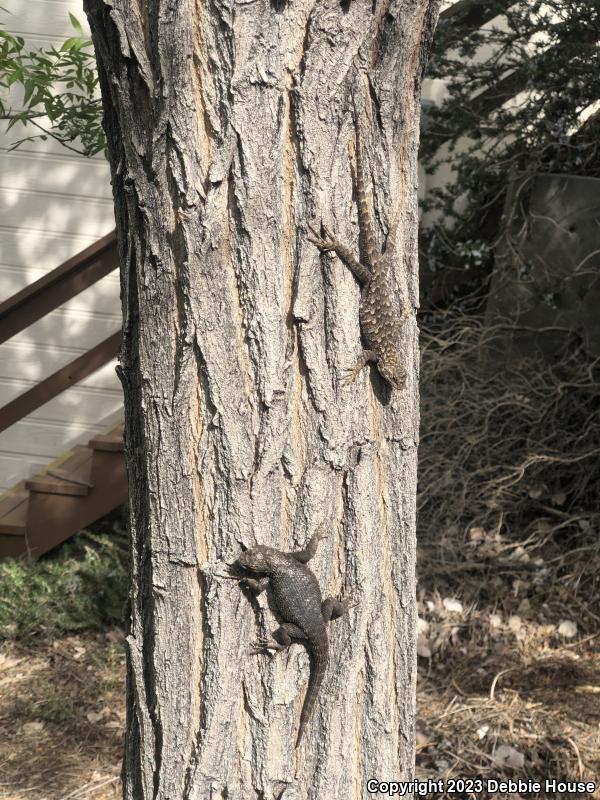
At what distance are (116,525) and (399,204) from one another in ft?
15.8

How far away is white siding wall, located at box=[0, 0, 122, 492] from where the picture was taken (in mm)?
6230

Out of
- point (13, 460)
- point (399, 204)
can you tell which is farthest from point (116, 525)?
point (399, 204)

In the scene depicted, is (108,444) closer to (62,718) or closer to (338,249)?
(62,718)

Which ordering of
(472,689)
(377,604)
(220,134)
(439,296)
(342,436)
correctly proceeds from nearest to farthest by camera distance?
1. (220,134)
2. (342,436)
3. (377,604)
4. (472,689)
5. (439,296)

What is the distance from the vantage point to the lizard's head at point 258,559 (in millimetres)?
1678

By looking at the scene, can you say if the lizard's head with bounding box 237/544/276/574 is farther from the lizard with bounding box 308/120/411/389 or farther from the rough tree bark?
the lizard with bounding box 308/120/411/389

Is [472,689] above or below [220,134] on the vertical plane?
below

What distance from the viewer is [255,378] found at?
1.66 metres

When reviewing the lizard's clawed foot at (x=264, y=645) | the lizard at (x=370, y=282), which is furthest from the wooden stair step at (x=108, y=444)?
the lizard at (x=370, y=282)

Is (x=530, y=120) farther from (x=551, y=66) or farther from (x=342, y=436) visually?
(x=342, y=436)

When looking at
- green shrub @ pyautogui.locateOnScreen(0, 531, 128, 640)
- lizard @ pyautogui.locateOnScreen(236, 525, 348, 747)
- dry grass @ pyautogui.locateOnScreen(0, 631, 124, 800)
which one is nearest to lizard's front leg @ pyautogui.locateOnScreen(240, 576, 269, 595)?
lizard @ pyautogui.locateOnScreen(236, 525, 348, 747)

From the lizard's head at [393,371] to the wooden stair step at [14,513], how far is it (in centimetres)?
478

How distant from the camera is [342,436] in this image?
173cm

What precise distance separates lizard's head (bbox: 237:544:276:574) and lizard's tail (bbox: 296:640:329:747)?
28cm
